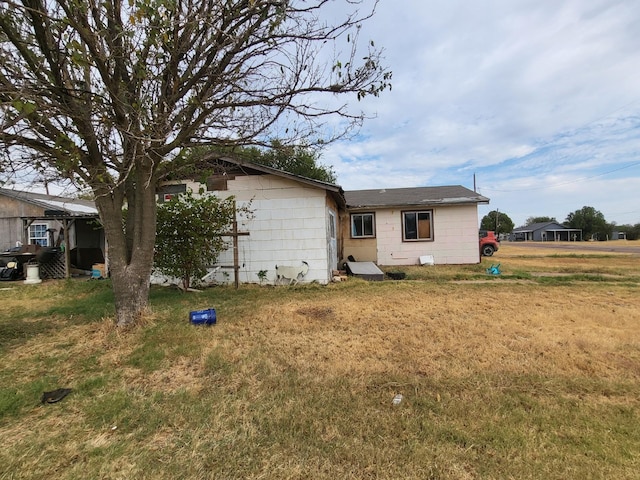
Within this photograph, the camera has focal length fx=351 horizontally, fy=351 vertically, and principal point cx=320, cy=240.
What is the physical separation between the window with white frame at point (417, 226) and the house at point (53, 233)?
11.2 m

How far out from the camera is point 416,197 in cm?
1525

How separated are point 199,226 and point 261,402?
6445 mm

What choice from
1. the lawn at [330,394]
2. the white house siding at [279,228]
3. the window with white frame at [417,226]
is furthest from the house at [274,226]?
the window with white frame at [417,226]

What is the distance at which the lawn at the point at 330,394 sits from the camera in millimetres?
2418

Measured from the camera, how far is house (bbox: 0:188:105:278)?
1277cm

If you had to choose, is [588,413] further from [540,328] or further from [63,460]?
[63,460]

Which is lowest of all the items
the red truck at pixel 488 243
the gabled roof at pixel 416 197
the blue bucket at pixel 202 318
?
the blue bucket at pixel 202 318

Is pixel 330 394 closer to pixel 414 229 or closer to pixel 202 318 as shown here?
pixel 202 318

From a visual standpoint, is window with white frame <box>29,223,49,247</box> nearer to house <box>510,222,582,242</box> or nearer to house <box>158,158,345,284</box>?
house <box>158,158,345,284</box>

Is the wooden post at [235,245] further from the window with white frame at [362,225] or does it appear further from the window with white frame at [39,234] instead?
the window with white frame at [39,234]

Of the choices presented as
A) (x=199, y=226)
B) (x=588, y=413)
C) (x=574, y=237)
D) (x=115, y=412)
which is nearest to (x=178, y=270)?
(x=199, y=226)

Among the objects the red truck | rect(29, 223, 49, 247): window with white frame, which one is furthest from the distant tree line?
rect(29, 223, 49, 247): window with white frame

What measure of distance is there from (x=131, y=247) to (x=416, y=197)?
12.1m

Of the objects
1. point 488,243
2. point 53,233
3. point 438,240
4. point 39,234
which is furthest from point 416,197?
point 39,234
